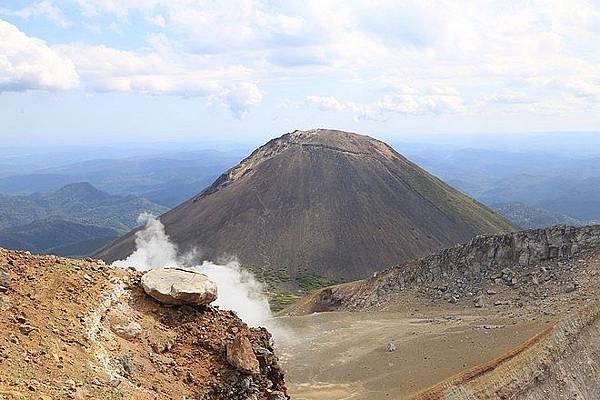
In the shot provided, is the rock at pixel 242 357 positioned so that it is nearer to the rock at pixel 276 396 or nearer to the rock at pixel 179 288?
the rock at pixel 276 396

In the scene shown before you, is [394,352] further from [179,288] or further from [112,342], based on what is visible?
[112,342]

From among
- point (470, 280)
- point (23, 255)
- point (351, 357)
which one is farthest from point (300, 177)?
point (23, 255)

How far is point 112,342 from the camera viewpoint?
15664mm

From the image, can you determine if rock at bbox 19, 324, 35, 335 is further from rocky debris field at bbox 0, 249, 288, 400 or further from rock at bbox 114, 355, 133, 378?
rock at bbox 114, 355, 133, 378

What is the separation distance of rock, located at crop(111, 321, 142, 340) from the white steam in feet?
108

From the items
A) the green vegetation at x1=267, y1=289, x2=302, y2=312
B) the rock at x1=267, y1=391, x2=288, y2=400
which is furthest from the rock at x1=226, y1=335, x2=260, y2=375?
the green vegetation at x1=267, y1=289, x2=302, y2=312

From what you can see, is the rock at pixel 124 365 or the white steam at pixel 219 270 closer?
the rock at pixel 124 365

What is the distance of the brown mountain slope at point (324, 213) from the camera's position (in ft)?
362

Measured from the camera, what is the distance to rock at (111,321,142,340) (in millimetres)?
16203

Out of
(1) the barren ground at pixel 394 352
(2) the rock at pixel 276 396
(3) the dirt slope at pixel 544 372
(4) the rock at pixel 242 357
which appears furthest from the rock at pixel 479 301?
(4) the rock at pixel 242 357

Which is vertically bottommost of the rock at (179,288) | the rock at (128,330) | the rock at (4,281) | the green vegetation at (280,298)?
the green vegetation at (280,298)

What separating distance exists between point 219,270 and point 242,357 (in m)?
75.6

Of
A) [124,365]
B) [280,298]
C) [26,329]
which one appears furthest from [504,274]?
[280,298]

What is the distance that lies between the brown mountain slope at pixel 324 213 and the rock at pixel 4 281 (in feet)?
292
